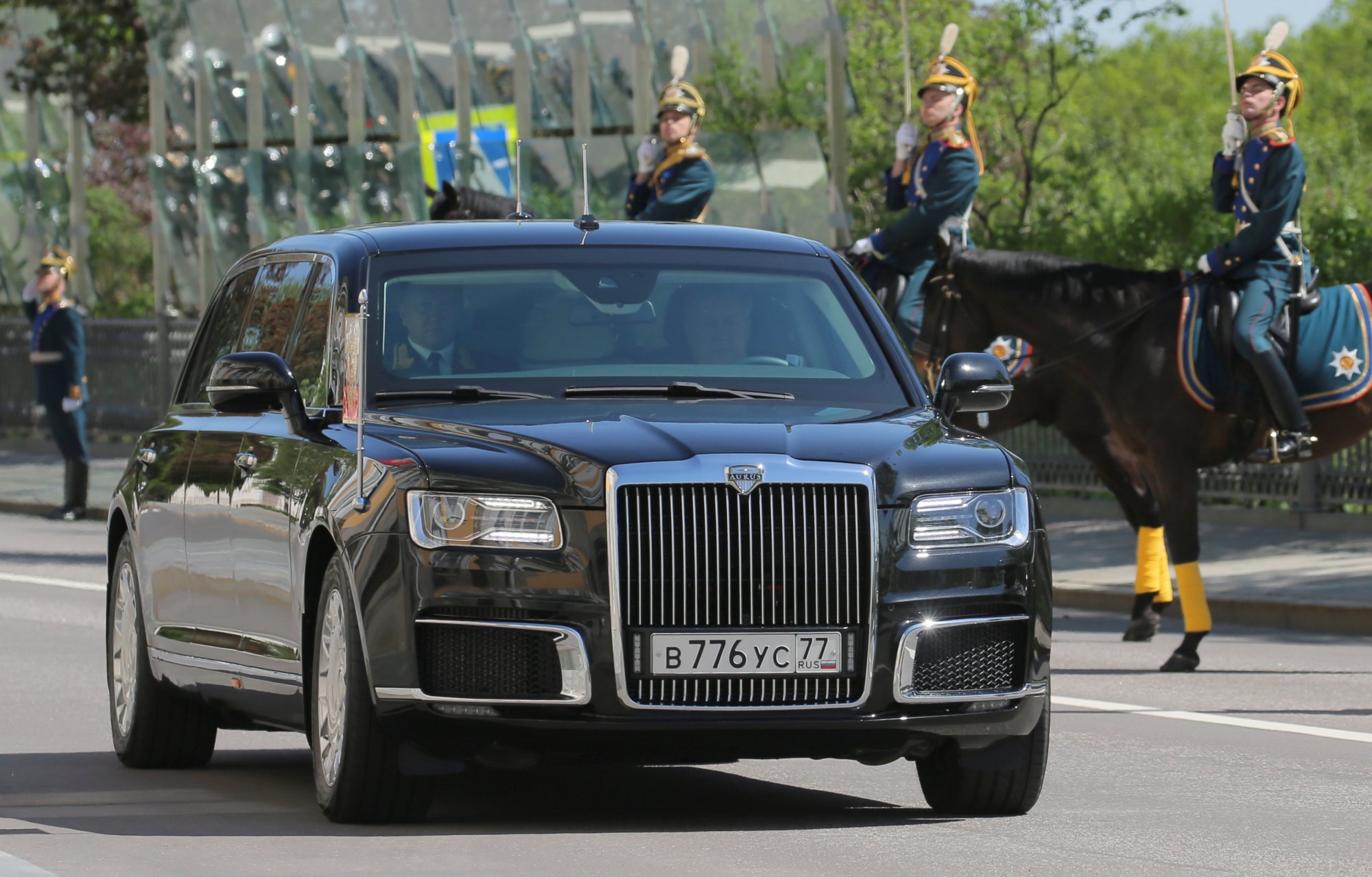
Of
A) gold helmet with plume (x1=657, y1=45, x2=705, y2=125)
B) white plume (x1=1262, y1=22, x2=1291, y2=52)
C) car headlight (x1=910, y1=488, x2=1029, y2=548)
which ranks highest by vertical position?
white plume (x1=1262, y1=22, x2=1291, y2=52)

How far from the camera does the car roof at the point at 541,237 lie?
9117 millimetres

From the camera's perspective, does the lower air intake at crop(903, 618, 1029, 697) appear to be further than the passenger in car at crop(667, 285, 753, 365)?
No

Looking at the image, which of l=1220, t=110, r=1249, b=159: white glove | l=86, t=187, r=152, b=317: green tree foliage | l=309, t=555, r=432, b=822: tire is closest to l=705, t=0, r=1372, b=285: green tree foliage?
l=1220, t=110, r=1249, b=159: white glove

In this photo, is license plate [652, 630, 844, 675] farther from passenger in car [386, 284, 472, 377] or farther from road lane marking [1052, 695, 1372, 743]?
road lane marking [1052, 695, 1372, 743]

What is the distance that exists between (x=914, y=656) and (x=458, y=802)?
179 cm

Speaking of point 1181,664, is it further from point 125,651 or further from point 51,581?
point 51,581

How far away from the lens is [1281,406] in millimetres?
14883

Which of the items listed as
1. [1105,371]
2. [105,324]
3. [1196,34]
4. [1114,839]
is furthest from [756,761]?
[1196,34]

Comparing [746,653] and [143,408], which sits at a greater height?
[746,653]

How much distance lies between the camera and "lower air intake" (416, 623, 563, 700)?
7.57 meters

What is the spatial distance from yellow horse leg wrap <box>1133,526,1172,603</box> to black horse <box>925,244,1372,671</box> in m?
0.20

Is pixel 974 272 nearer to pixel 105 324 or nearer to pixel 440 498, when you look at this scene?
pixel 440 498

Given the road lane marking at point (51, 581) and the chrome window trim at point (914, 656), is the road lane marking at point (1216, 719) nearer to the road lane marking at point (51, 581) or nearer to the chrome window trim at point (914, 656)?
the chrome window trim at point (914, 656)

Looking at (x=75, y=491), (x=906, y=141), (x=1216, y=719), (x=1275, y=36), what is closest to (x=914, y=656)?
(x=1216, y=719)
